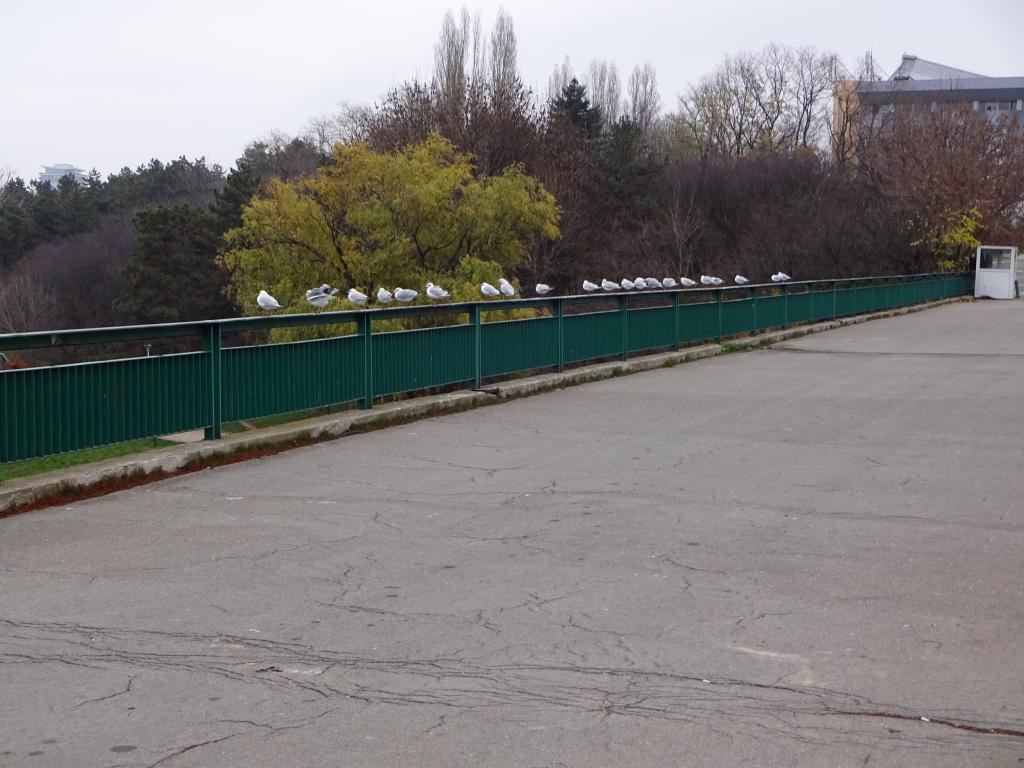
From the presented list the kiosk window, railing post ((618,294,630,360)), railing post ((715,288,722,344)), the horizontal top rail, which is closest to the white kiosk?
the kiosk window

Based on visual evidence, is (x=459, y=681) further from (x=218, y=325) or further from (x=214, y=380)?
(x=214, y=380)

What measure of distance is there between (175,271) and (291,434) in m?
61.5

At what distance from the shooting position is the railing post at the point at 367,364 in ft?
43.7

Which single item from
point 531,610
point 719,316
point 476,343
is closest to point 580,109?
point 719,316

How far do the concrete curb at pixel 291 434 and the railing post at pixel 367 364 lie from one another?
0.56 ft

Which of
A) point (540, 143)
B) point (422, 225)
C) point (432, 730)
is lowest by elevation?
point (432, 730)

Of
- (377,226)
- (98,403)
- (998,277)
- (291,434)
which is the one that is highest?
(377,226)

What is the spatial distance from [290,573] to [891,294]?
35.0m

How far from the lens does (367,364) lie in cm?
Answer: 1343

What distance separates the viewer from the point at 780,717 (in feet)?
15.7

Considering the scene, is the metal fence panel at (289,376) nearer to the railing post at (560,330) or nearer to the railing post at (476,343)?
the railing post at (476,343)

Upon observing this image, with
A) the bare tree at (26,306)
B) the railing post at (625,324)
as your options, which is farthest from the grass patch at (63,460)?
the bare tree at (26,306)

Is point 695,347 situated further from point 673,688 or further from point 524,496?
point 673,688

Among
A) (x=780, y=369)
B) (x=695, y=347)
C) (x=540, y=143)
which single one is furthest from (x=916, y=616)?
(x=540, y=143)
